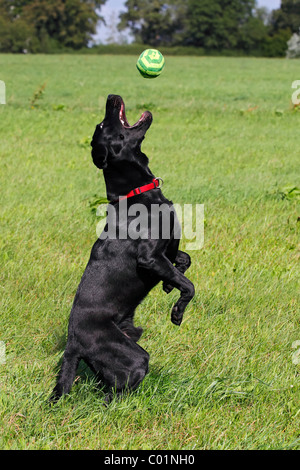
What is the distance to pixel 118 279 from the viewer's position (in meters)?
2.98

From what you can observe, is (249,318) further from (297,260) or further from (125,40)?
(125,40)

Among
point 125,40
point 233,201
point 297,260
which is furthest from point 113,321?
point 125,40

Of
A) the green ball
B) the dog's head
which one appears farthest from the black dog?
the green ball

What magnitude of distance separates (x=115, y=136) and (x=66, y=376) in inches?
53.1

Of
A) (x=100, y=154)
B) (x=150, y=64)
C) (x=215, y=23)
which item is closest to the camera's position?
(x=100, y=154)

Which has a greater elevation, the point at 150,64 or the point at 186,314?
the point at 150,64

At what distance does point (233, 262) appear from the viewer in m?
4.99

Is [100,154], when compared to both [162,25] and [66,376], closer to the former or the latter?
[66,376]

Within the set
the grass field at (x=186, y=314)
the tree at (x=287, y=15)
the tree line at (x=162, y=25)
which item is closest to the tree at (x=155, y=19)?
the tree line at (x=162, y=25)
